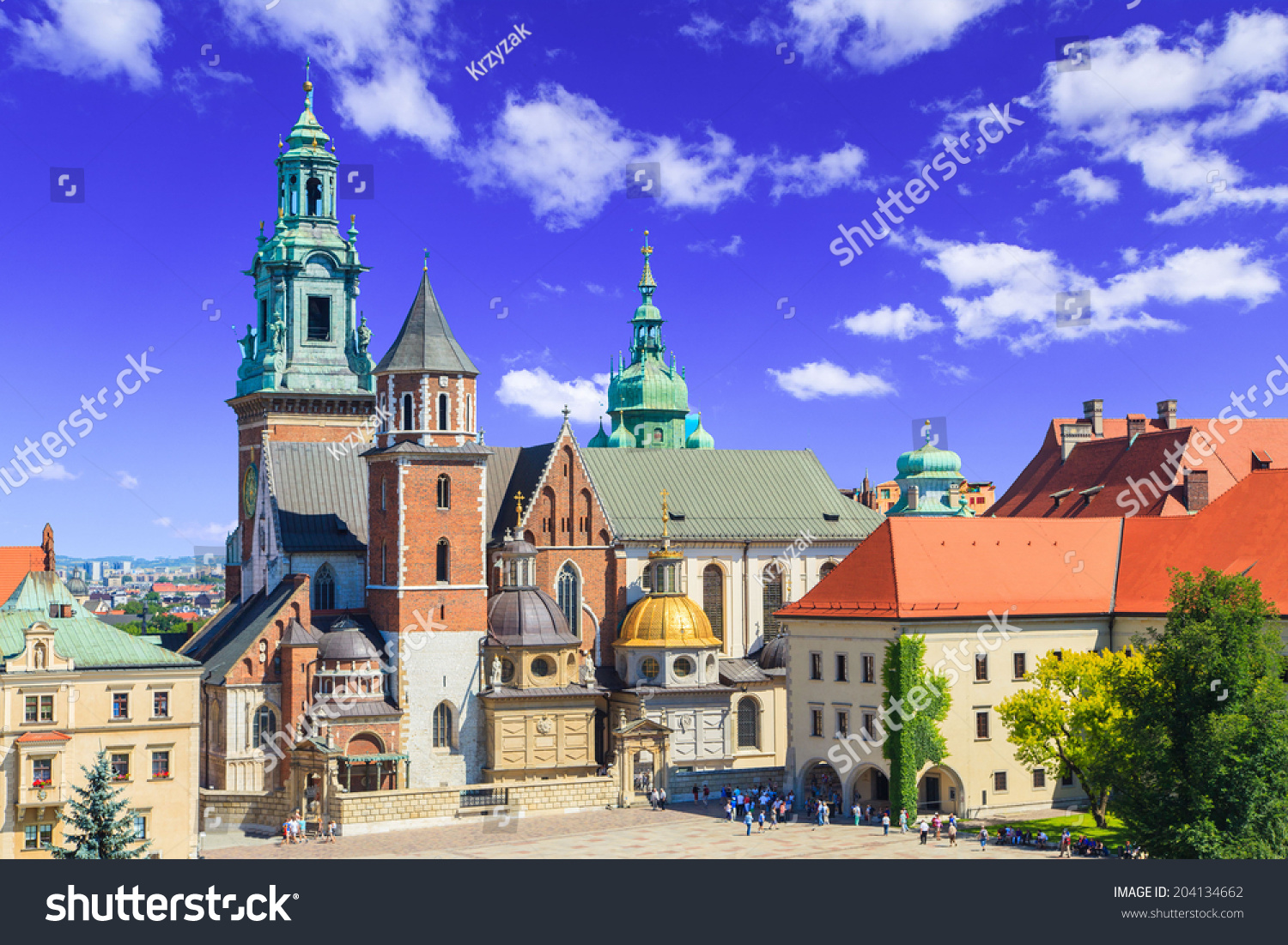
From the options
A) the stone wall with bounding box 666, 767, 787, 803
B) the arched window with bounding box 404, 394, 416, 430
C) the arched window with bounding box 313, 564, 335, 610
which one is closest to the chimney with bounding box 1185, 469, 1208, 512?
the stone wall with bounding box 666, 767, 787, 803

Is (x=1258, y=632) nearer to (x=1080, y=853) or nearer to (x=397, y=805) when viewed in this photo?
(x=1080, y=853)

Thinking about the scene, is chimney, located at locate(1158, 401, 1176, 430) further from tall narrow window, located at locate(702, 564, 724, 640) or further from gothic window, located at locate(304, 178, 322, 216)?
gothic window, located at locate(304, 178, 322, 216)

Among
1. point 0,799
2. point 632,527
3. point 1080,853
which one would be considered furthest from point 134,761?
point 1080,853

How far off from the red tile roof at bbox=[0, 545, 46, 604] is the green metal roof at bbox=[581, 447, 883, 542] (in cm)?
3243

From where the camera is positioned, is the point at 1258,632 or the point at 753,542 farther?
the point at 753,542

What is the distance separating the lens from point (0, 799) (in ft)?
186

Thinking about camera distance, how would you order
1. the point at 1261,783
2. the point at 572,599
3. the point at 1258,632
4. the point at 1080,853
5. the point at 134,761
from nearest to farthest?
the point at 1261,783 < the point at 1258,632 < the point at 1080,853 < the point at 134,761 < the point at 572,599

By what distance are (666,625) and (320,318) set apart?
27898 millimetres

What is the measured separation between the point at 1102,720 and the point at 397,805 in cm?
2830

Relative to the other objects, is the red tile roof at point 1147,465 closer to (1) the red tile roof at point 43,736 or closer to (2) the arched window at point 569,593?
(2) the arched window at point 569,593

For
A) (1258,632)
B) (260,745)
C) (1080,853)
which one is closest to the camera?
(1258,632)

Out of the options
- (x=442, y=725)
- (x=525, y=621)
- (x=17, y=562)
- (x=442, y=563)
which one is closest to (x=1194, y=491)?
(x=525, y=621)

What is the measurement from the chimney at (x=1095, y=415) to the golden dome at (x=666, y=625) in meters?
37.1

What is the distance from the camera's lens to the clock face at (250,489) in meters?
80.8
